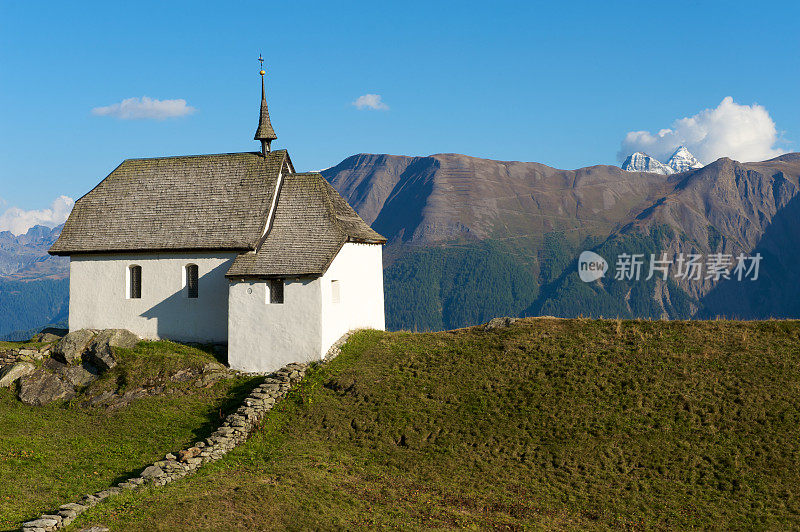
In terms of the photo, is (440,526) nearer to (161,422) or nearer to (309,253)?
(161,422)

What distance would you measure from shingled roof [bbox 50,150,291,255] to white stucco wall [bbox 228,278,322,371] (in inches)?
133

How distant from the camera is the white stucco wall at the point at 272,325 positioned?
108ft

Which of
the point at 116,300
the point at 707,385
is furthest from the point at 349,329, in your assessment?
the point at 707,385

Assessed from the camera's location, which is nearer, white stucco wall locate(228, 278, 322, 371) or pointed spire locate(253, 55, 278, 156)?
white stucco wall locate(228, 278, 322, 371)

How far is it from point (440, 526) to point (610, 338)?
17.0 metres

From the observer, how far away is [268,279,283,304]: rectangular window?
33.9 m

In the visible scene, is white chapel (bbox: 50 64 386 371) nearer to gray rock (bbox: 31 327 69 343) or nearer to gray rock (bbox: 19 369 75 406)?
gray rock (bbox: 31 327 69 343)

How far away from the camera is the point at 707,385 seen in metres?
27.4

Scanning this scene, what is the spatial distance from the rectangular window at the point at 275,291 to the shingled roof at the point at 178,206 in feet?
8.98

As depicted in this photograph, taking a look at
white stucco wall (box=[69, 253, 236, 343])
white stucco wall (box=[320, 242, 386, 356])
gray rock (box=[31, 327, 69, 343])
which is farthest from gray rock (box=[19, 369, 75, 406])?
white stucco wall (box=[320, 242, 386, 356])

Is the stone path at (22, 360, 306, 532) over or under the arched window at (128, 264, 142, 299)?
under

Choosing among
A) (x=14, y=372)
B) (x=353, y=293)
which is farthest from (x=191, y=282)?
(x=14, y=372)

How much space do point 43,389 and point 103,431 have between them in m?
7.27

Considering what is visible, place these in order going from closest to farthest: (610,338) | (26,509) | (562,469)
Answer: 1. (26,509)
2. (562,469)
3. (610,338)
